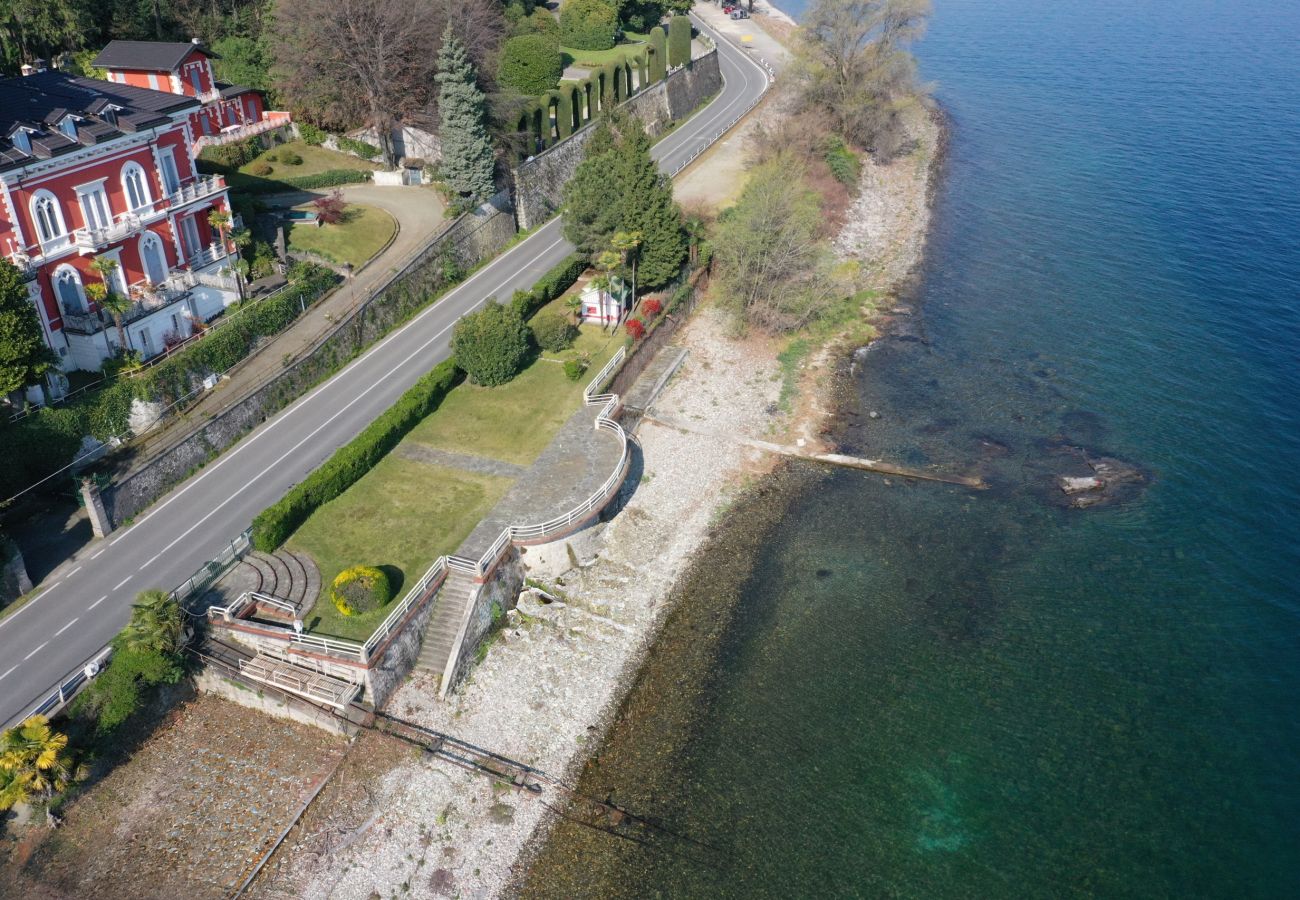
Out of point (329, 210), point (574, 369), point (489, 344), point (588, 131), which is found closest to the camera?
point (489, 344)

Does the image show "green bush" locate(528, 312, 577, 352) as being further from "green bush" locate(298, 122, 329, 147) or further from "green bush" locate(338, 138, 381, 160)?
"green bush" locate(298, 122, 329, 147)

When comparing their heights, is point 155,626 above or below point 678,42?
below

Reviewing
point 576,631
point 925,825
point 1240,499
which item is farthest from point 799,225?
point 925,825

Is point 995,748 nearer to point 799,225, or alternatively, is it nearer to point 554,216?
point 799,225

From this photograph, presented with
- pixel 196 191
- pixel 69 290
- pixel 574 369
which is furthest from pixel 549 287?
pixel 69 290

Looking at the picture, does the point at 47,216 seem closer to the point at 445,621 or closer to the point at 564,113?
the point at 445,621

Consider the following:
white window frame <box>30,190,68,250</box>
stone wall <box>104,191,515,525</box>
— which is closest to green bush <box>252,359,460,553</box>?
stone wall <box>104,191,515,525</box>

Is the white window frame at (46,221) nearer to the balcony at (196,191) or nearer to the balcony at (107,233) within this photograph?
the balcony at (107,233)

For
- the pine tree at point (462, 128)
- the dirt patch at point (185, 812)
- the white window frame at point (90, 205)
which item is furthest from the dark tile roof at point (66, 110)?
the dirt patch at point (185, 812)
